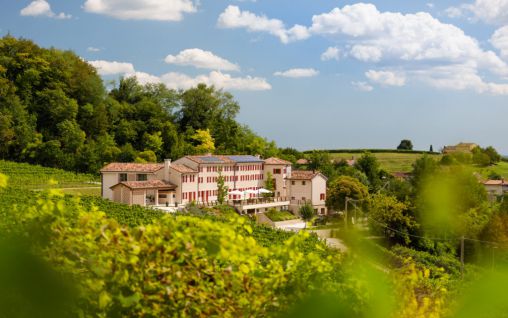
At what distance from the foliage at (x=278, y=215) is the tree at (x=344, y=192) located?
2.92 m

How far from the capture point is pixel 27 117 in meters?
49.4

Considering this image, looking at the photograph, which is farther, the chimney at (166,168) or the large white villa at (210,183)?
the chimney at (166,168)

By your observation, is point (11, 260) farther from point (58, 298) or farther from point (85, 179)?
point (85, 179)

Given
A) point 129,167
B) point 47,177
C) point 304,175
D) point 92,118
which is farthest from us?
point 92,118

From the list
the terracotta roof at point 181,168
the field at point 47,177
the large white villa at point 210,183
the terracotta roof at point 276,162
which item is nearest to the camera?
the large white villa at point 210,183

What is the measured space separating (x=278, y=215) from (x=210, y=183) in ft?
16.6

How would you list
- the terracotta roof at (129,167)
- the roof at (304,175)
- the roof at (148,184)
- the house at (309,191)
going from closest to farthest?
the roof at (148,184)
the terracotta roof at (129,167)
the house at (309,191)
the roof at (304,175)

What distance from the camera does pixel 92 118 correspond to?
52.8 meters

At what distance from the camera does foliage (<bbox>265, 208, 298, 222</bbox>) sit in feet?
139

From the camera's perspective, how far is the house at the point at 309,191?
4581cm

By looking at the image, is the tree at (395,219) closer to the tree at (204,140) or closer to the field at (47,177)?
the field at (47,177)

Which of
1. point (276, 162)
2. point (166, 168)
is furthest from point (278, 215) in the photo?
point (166, 168)

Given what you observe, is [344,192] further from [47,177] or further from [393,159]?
[393,159]

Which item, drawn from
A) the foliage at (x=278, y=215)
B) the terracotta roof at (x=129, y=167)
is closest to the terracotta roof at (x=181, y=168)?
the terracotta roof at (x=129, y=167)
